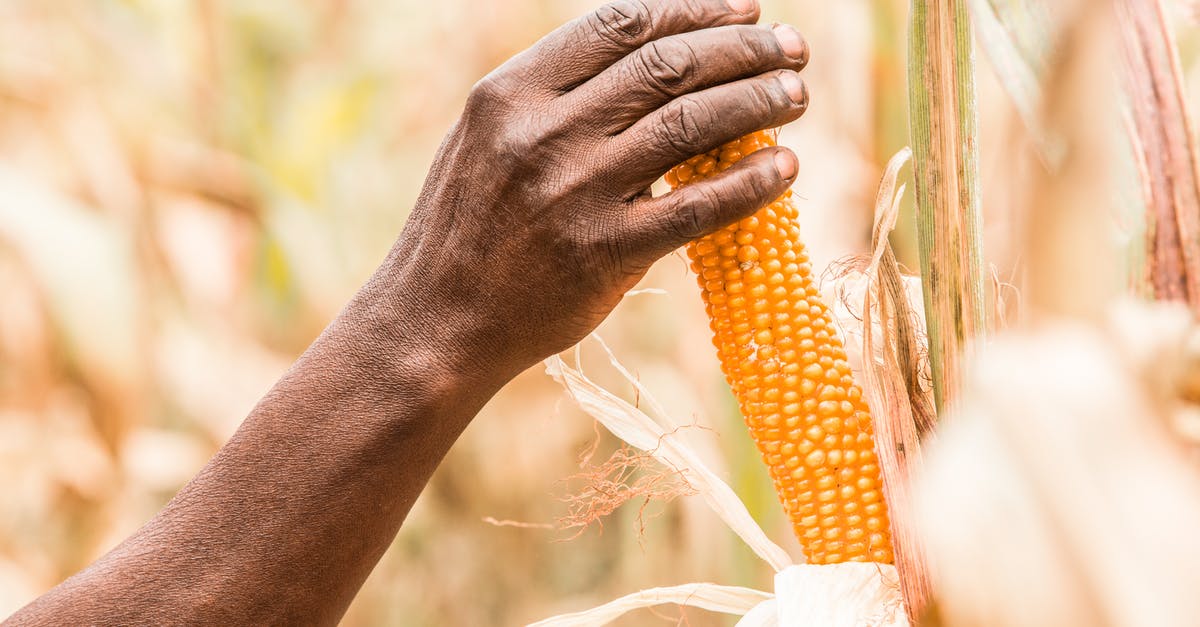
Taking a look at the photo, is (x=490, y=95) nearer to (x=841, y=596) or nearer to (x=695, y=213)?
(x=695, y=213)

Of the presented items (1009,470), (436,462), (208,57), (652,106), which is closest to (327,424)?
(436,462)

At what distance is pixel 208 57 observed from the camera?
1232mm

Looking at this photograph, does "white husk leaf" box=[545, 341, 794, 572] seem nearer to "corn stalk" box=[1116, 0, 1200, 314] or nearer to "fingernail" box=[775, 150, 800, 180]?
"fingernail" box=[775, 150, 800, 180]

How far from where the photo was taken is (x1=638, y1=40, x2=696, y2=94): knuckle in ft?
1.42

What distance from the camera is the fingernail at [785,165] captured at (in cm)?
43

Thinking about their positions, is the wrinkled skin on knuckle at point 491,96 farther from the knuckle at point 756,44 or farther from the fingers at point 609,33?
the knuckle at point 756,44

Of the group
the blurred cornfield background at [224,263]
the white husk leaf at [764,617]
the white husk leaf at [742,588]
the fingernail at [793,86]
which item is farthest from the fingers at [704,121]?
the blurred cornfield background at [224,263]

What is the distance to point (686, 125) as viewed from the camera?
42 centimetres

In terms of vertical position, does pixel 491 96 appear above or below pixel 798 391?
above

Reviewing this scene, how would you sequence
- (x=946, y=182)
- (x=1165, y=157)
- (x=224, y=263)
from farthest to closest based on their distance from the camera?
(x=224, y=263) < (x=946, y=182) < (x=1165, y=157)

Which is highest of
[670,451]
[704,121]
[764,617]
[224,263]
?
[224,263]

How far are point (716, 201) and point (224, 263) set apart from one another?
99 cm

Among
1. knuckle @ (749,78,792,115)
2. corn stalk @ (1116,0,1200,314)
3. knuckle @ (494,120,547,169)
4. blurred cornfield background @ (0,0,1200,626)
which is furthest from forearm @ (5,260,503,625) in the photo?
blurred cornfield background @ (0,0,1200,626)

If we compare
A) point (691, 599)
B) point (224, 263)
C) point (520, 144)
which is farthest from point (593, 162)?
point (224, 263)
